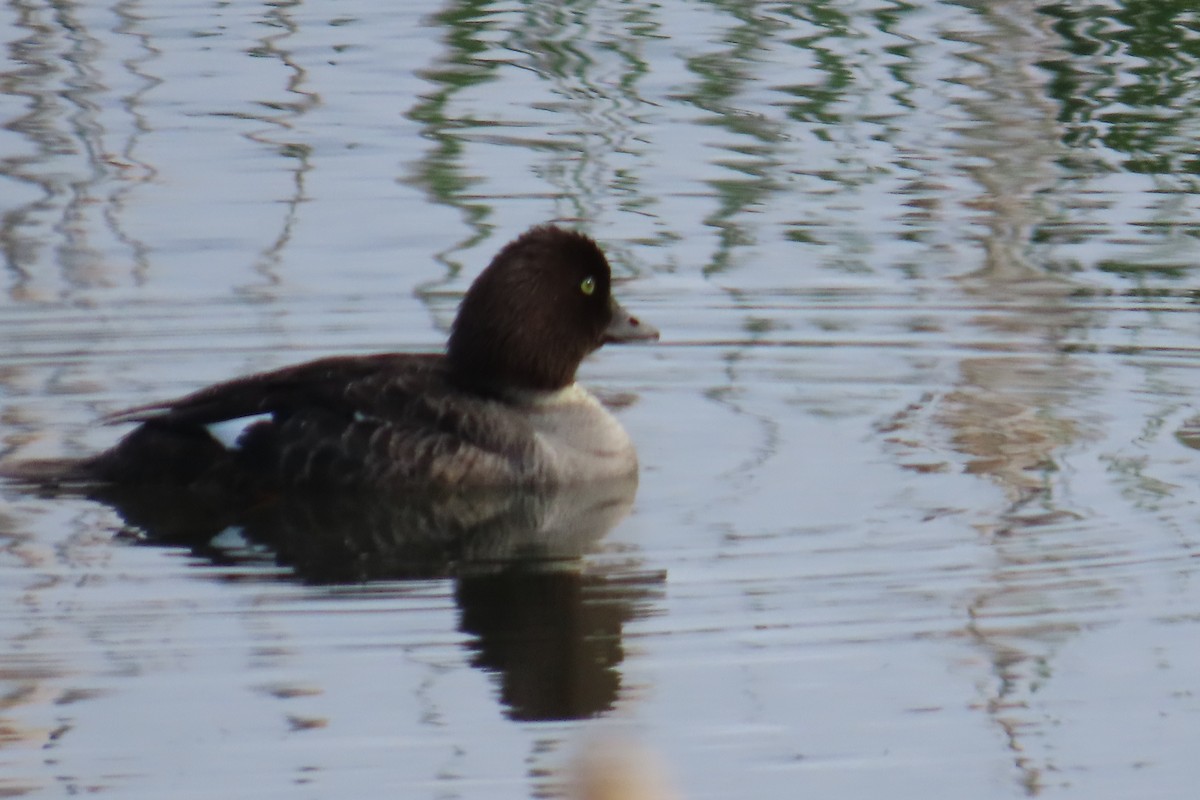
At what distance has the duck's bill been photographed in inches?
344

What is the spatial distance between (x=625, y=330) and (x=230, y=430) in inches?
58.2

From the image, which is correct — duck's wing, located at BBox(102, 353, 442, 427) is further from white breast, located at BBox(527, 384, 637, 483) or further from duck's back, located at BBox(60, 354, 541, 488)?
white breast, located at BBox(527, 384, 637, 483)

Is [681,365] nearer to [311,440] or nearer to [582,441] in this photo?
[582,441]

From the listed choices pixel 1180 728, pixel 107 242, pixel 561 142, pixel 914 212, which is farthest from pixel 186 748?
pixel 561 142

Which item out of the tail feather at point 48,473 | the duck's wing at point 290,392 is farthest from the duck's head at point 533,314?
the tail feather at point 48,473

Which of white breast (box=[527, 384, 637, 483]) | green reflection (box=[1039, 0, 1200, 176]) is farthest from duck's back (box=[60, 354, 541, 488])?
green reflection (box=[1039, 0, 1200, 176])

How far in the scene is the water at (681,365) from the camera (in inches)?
226

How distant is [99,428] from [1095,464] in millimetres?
3412

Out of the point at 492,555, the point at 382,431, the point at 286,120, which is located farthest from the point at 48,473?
the point at 286,120

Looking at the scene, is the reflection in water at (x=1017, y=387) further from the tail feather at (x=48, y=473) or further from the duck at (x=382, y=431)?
the tail feather at (x=48, y=473)

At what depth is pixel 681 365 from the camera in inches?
370

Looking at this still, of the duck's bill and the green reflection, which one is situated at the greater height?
the duck's bill

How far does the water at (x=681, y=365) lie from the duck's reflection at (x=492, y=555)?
0.10 ft

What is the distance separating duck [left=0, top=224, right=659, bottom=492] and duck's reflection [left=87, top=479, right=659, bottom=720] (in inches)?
3.0
